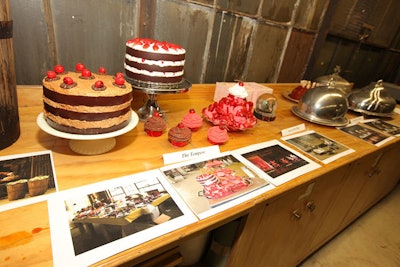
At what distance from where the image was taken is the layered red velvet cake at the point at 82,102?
0.64m

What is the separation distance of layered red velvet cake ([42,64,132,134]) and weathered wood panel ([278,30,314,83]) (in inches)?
60.2

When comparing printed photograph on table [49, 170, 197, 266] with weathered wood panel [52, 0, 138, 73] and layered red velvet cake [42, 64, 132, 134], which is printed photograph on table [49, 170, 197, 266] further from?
weathered wood panel [52, 0, 138, 73]

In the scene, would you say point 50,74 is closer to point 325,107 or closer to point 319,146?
point 319,146

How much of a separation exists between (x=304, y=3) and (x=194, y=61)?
997 millimetres

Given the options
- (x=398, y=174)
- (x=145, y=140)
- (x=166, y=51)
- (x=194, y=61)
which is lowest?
(x=398, y=174)

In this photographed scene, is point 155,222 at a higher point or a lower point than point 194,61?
lower

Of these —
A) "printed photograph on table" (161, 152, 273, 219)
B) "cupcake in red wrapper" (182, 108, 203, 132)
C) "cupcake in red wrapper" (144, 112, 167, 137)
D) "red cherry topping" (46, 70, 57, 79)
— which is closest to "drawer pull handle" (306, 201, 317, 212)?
"printed photograph on table" (161, 152, 273, 219)

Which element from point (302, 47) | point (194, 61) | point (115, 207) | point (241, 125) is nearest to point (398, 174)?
point (302, 47)

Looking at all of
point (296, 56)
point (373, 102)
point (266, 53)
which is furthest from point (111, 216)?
point (296, 56)

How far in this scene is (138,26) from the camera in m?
1.13

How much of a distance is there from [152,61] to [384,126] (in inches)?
57.1

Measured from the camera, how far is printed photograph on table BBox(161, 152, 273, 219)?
65cm

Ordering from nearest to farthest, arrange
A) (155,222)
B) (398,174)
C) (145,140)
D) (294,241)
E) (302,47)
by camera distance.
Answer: (155,222)
(145,140)
(294,241)
(302,47)
(398,174)

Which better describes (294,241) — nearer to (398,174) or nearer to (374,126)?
(374,126)
